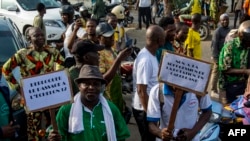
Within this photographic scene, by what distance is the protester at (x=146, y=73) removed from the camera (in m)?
4.86

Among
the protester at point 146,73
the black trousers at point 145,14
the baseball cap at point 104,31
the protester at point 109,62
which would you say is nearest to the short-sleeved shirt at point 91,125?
the protester at point 146,73

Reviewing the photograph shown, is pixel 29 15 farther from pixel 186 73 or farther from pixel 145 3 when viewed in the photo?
pixel 186 73

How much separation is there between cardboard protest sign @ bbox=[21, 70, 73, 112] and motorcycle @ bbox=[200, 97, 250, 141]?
2.22 metres

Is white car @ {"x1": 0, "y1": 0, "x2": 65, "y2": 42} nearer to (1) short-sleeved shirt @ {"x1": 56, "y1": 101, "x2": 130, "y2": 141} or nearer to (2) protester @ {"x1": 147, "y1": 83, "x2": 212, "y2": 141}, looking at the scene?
(2) protester @ {"x1": 147, "y1": 83, "x2": 212, "y2": 141}

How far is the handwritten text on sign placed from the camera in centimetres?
374

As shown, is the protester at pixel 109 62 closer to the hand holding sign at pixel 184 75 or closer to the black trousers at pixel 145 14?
the hand holding sign at pixel 184 75

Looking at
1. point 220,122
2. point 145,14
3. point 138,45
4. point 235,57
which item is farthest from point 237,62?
point 145,14

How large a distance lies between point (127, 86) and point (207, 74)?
5825 millimetres

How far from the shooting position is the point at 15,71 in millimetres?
5934

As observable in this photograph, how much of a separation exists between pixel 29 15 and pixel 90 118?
38.8 ft

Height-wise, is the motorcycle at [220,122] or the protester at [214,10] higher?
the motorcycle at [220,122]

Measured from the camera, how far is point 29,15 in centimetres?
1494

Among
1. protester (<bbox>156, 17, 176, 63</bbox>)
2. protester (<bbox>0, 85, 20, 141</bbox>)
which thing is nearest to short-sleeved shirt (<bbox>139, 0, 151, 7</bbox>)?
protester (<bbox>156, 17, 176, 63</bbox>)

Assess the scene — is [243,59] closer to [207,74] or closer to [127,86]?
[207,74]
